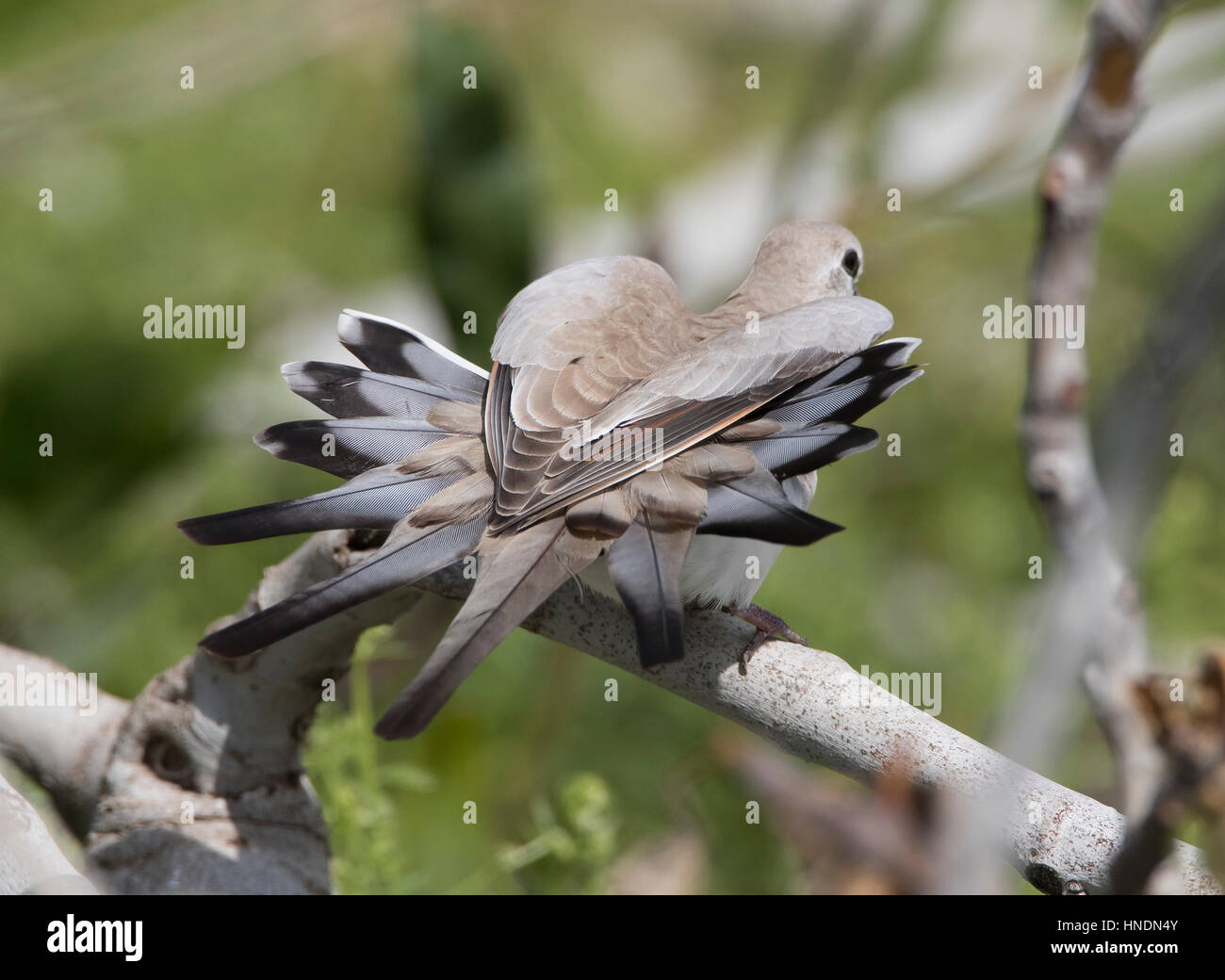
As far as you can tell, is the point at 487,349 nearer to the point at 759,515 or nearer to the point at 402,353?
the point at 402,353

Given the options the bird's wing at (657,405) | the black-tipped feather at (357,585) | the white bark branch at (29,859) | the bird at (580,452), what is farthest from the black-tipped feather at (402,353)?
the white bark branch at (29,859)

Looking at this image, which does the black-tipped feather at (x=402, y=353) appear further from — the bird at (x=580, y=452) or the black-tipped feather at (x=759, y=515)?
the black-tipped feather at (x=759, y=515)

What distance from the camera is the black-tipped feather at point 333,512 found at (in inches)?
42.6

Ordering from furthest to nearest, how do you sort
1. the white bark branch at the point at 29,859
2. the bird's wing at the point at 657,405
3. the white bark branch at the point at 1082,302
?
the white bark branch at the point at 1082,302 < the bird's wing at the point at 657,405 < the white bark branch at the point at 29,859

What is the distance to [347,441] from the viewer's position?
1238mm

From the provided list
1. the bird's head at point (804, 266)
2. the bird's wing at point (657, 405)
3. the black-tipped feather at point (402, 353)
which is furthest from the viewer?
the bird's head at point (804, 266)

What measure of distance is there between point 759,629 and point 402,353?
515 millimetres

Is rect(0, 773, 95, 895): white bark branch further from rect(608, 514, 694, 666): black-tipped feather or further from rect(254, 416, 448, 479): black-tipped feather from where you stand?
rect(608, 514, 694, 666): black-tipped feather

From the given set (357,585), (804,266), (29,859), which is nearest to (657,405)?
(357,585)

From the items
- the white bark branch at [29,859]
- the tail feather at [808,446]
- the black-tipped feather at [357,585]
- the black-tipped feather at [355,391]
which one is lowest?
the white bark branch at [29,859]

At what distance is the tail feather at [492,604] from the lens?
902mm

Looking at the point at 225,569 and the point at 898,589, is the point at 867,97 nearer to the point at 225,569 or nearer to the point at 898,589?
the point at 898,589

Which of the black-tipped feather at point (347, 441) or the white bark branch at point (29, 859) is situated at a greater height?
the black-tipped feather at point (347, 441)

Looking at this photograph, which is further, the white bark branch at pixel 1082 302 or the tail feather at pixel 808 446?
the white bark branch at pixel 1082 302
